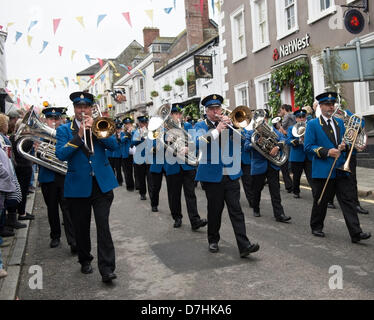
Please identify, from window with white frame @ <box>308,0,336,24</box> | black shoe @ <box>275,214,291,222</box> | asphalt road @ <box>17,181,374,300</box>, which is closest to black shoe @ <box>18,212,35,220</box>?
asphalt road @ <box>17,181,374,300</box>

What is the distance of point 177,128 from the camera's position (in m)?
7.17

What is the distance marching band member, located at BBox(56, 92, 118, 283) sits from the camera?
4645mm

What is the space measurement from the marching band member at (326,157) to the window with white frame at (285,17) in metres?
10.6

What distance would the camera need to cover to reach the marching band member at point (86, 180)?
464 centimetres

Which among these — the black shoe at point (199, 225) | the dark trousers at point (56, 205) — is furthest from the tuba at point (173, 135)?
the dark trousers at point (56, 205)

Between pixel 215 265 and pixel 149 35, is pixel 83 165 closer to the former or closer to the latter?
pixel 215 265

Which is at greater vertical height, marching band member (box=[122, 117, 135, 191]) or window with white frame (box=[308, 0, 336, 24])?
window with white frame (box=[308, 0, 336, 24])

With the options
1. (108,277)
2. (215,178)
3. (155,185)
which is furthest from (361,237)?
(155,185)

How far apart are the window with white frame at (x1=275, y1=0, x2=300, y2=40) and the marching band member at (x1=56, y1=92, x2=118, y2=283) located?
1283 centimetres

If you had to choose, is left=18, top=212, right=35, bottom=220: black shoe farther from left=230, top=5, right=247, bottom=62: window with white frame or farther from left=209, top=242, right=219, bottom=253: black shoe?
left=230, top=5, right=247, bottom=62: window with white frame

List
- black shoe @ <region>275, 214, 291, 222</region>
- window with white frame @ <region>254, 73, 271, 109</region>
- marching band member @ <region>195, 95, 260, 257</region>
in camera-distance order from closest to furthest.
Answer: marching band member @ <region>195, 95, 260, 257</region> < black shoe @ <region>275, 214, 291, 222</region> < window with white frame @ <region>254, 73, 271, 109</region>

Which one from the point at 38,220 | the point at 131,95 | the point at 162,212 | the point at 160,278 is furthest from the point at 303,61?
the point at 131,95

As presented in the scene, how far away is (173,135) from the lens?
23.7 ft
